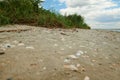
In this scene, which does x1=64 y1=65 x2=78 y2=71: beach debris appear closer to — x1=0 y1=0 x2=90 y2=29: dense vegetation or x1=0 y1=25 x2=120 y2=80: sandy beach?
x1=0 y1=25 x2=120 y2=80: sandy beach

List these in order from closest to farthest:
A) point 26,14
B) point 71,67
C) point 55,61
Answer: point 71,67 < point 55,61 < point 26,14

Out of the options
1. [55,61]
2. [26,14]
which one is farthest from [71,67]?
[26,14]

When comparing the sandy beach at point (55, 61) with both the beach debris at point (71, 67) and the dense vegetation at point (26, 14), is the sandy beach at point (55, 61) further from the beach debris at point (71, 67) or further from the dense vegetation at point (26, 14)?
the dense vegetation at point (26, 14)

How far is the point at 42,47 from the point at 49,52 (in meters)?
0.42

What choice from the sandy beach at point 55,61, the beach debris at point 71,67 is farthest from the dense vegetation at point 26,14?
the beach debris at point 71,67

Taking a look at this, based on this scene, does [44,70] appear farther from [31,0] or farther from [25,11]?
[31,0]

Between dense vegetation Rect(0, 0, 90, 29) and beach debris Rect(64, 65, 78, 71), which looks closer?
beach debris Rect(64, 65, 78, 71)

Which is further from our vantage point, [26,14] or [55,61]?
[26,14]

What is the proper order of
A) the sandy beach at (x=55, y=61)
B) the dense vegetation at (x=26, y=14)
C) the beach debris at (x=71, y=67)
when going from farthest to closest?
the dense vegetation at (x=26, y=14), the beach debris at (x=71, y=67), the sandy beach at (x=55, y=61)

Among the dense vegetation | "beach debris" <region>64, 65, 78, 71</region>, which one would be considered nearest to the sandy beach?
"beach debris" <region>64, 65, 78, 71</region>

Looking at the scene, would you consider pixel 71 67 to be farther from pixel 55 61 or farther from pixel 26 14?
pixel 26 14

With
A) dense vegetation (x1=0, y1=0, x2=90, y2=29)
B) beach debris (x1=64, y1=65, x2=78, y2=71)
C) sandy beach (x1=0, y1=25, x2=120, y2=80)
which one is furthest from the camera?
dense vegetation (x1=0, y1=0, x2=90, y2=29)

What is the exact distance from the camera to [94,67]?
16.0 feet

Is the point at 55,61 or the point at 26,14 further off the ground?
the point at 26,14
